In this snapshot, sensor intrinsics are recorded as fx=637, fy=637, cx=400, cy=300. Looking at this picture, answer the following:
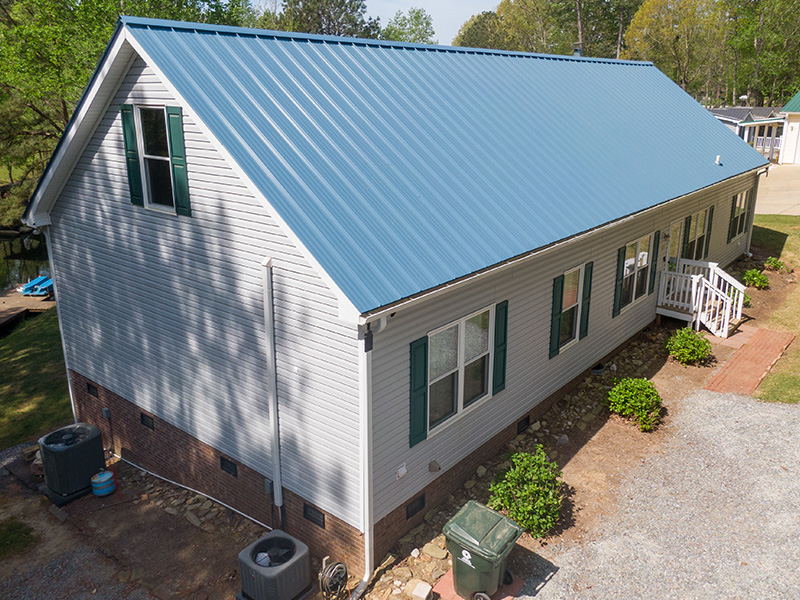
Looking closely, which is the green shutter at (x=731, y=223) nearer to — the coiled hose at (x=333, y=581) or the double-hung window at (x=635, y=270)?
the double-hung window at (x=635, y=270)

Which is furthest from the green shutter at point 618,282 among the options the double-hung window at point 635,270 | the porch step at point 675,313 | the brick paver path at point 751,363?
the porch step at point 675,313

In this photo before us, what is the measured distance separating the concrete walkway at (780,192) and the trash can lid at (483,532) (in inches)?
1126

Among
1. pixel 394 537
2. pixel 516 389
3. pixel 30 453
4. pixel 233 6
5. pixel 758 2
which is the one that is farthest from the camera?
pixel 758 2

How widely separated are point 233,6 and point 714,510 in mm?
35991

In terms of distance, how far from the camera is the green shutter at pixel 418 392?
8.91 meters

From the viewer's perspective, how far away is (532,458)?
32.6 feet

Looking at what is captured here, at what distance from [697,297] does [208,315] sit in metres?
13.2

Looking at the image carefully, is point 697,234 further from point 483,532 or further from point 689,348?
point 483,532

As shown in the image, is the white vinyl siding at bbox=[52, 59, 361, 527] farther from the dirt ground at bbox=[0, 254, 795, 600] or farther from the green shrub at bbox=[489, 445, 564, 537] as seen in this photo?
the green shrub at bbox=[489, 445, 564, 537]

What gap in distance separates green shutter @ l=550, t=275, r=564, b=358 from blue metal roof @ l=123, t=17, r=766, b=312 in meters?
1.20

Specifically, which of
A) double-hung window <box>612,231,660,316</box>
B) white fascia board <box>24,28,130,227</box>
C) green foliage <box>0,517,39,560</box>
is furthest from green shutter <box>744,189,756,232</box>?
green foliage <box>0,517,39,560</box>

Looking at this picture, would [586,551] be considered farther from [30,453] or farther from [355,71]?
[30,453]

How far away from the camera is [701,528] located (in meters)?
9.84

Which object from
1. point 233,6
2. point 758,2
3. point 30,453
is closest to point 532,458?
point 30,453
